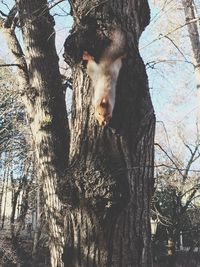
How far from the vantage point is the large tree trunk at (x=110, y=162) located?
8.06ft

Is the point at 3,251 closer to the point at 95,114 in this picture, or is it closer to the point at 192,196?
the point at 192,196

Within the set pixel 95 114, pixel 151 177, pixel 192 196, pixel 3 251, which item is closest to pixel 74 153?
pixel 95 114

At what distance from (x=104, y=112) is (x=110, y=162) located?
27cm

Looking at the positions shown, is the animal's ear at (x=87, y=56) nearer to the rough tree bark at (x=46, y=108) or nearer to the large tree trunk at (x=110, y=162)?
the large tree trunk at (x=110, y=162)

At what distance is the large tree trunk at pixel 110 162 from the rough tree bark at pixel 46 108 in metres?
1.16

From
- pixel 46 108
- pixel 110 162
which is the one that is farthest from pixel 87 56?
pixel 46 108

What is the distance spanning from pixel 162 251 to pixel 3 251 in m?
8.75

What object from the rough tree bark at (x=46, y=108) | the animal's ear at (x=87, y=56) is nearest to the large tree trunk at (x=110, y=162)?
the animal's ear at (x=87, y=56)

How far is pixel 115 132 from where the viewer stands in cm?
252

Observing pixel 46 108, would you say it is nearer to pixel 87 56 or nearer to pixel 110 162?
pixel 87 56

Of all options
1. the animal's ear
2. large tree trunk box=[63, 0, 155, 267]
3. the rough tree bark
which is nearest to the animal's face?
large tree trunk box=[63, 0, 155, 267]

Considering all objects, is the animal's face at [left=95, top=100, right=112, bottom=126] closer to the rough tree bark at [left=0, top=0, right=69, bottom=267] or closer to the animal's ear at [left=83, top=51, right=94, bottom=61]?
the animal's ear at [left=83, top=51, right=94, bottom=61]

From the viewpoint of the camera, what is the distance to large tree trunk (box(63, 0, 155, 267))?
96.7 inches

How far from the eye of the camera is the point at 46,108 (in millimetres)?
3973
